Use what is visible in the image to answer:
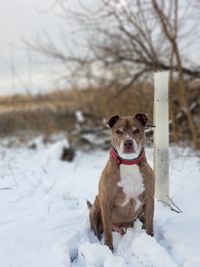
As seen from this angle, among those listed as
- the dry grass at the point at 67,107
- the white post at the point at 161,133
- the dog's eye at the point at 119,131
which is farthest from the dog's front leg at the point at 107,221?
the dry grass at the point at 67,107

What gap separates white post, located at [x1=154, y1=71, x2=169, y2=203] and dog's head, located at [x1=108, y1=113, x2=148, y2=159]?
3.32 feet

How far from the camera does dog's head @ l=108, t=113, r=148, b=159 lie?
3.45 meters

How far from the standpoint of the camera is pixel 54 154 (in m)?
9.41

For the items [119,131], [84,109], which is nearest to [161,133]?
[119,131]

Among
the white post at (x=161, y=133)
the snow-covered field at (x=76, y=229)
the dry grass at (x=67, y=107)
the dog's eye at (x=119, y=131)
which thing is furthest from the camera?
the dry grass at (x=67, y=107)

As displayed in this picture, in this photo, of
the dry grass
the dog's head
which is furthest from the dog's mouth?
the dry grass

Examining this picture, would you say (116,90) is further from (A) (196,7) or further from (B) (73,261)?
(B) (73,261)

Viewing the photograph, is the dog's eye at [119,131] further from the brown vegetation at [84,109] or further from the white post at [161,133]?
the brown vegetation at [84,109]

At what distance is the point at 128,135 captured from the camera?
3496 mm

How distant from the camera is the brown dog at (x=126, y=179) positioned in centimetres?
355

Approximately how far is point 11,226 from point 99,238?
2.71 ft

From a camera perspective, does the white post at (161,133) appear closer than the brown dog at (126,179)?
No

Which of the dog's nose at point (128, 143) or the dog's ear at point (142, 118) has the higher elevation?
the dog's ear at point (142, 118)

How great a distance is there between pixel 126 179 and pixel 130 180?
0.11 feet
